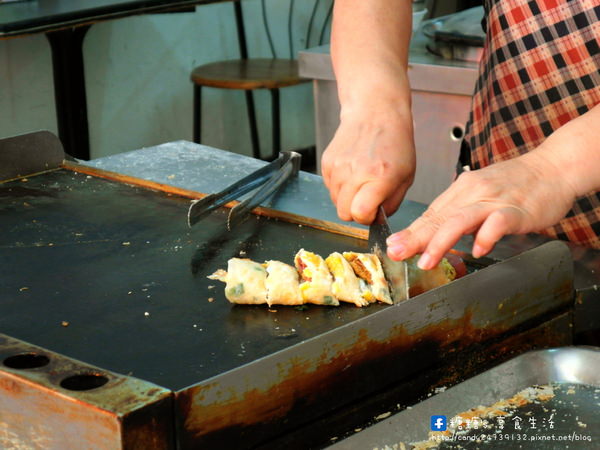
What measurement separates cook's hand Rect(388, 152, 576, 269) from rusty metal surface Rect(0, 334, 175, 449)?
0.40 m

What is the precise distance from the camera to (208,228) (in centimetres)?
153

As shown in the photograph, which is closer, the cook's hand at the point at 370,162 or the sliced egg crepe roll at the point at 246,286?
the sliced egg crepe roll at the point at 246,286

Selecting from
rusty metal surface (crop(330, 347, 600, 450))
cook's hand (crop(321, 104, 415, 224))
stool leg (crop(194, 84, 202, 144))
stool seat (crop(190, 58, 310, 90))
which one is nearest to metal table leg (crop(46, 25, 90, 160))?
stool seat (crop(190, 58, 310, 90))

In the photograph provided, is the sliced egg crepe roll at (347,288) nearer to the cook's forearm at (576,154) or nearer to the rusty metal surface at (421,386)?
the rusty metal surface at (421,386)

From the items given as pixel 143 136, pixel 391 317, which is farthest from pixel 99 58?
pixel 391 317

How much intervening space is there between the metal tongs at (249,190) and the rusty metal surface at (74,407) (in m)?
0.54

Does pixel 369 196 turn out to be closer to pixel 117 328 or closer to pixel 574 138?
pixel 574 138

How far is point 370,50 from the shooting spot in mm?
1603

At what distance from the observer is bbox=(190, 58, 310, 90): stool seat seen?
172 inches

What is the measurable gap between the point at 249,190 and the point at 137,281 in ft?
1.29

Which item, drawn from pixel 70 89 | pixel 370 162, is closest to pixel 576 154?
pixel 370 162

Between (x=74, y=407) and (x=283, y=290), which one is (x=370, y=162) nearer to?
(x=283, y=290)

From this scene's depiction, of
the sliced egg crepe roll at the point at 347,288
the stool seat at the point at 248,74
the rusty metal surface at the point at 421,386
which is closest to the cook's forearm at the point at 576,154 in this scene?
the rusty metal surface at the point at 421,386

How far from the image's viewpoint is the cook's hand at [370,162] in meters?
1.38
